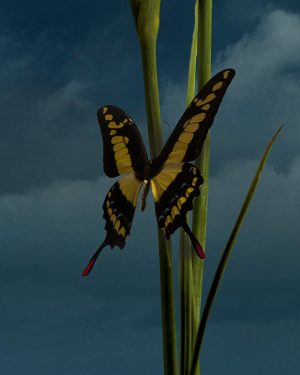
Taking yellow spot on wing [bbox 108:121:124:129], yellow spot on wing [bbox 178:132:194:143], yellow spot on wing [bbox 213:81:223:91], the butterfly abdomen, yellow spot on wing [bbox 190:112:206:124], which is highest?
yellow spot on wing [bbox 108:121:124:129]

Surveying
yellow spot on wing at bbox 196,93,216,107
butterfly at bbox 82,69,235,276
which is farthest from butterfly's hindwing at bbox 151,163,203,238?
yellow spot on wing at bbox 196,93,216,107

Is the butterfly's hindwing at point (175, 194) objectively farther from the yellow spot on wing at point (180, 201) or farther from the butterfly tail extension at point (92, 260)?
the butterfly tail extension at point (92, 260)

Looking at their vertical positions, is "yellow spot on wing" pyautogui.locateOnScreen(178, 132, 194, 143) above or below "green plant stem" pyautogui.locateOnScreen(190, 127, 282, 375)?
above

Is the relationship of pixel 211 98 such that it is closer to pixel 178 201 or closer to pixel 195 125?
pixel 195 125

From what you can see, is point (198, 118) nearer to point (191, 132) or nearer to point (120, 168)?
point (191, 132)

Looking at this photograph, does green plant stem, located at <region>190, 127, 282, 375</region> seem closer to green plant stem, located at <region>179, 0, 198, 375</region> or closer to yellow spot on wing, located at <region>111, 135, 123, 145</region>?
green plant stem, located at <region>179, 0, 198, 375</region>

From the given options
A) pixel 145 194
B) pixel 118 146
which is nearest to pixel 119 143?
pixel 118 146
